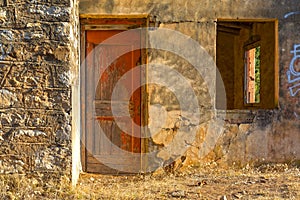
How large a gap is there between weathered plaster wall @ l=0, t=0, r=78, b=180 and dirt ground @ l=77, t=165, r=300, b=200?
60 centimetres

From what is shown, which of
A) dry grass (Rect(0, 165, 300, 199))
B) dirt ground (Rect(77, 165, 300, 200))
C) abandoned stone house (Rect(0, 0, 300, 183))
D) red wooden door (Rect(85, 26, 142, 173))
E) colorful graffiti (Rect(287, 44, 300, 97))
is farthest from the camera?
red wooden door (Rect(85, 26, 142, 173))

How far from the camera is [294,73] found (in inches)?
230

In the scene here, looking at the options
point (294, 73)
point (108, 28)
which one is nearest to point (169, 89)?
point (108, 28)

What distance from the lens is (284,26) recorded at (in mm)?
5848

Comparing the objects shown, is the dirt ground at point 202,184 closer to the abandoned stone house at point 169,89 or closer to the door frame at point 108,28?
the abandoned stone house at point 169,89

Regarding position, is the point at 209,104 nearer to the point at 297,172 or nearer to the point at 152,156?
the point at 152,156

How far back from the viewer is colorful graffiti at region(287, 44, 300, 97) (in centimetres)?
584

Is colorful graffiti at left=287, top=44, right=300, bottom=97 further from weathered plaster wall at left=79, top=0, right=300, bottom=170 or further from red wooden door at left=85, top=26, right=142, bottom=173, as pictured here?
red wooden door at left=85, top=26, right=142, bottom=173

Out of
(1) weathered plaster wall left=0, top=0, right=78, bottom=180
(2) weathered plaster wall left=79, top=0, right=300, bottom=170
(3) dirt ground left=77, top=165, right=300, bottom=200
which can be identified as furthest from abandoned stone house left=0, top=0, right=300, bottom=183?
(1) weathered plaster wall left=0, top=0, right=78, bottom=180

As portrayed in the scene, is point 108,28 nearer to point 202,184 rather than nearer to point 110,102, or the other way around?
point 110,102

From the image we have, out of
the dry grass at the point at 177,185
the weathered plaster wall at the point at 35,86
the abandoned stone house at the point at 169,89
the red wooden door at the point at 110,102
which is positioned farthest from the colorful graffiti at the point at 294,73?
the weathered plaster wall at the point at 35,86

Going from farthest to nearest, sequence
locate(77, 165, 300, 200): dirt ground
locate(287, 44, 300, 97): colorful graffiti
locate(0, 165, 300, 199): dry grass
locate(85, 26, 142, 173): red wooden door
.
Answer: locate(85, 26, 142, 173): red wooden door
locate(287, 44, 300, 97): colorful graffiti
locate(77, 165, 300, 200): dirt ground
locate(0, 165, 300, 199): dry grass

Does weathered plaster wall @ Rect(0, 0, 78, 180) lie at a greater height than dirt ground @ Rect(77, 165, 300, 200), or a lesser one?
greater

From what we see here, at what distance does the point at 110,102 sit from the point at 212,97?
150 centimetres
